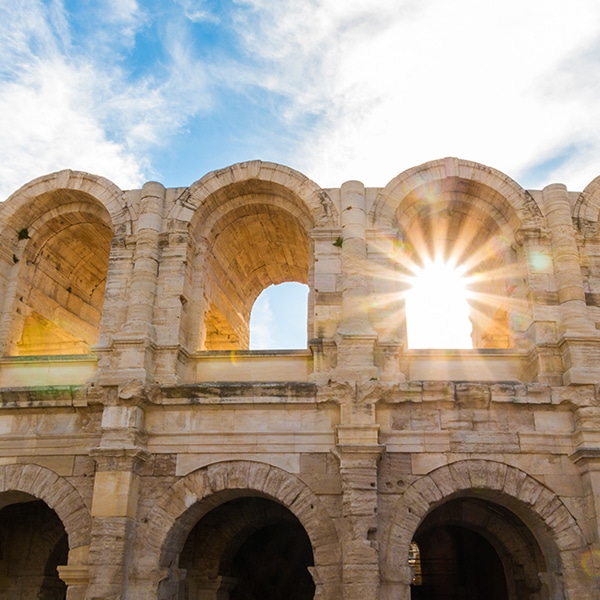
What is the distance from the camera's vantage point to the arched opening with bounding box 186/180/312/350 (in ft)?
35.8

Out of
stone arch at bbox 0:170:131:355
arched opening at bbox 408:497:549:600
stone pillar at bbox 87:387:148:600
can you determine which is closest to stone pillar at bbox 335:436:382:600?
arched opening at bbox 408:497:549:600

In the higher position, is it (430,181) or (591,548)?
(430,181)

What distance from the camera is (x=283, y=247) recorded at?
12484 mm

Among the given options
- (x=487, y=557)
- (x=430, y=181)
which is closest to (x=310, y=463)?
(x=430, y=181)

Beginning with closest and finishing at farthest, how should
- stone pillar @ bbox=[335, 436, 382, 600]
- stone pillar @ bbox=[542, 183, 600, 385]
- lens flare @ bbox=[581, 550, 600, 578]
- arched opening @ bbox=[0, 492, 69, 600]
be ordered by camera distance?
stone pillar @ bbox=[335, 436, 382, 600]
lens flare @ bbox=[581, 550, 600, 578]
stone pillar @ bbox=[542, 183, 600, 385]
arched opening @ bbox=[0, 492, 69, 600]

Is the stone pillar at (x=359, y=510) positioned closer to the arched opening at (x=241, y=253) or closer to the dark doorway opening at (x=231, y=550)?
the dark doorway opening at (x=231, y=550)

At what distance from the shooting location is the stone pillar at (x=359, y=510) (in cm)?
806

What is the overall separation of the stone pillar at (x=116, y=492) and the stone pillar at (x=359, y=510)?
261 cm

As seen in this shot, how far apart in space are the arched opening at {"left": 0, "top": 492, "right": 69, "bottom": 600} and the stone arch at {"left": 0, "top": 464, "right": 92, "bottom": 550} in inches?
69.4

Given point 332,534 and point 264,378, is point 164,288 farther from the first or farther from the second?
point 332,534

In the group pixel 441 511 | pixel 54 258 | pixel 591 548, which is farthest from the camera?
pixel 54 258

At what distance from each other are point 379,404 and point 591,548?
118 inches

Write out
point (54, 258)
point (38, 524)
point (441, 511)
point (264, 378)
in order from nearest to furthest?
point (264, 378) < point (441, 511) < point (38, 524) < point (54, 258)

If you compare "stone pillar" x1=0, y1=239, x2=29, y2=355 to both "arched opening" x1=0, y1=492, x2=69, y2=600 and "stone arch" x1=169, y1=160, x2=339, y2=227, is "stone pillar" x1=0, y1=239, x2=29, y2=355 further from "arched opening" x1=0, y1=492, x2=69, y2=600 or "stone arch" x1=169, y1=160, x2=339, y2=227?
"stone arch" x1=169, y1=160, x2=339, y2=227
